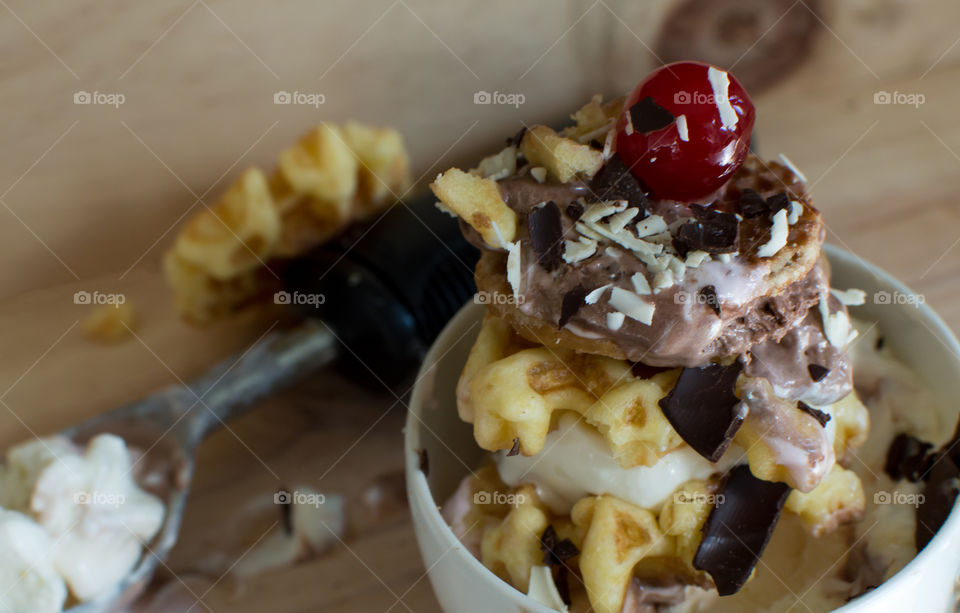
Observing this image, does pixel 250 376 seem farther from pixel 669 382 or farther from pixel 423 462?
pixel 669 382

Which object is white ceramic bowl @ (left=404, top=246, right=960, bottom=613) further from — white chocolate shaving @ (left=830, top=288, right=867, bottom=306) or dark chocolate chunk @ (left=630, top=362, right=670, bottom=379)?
dark chocolate chunk @ (left=630, top=362, right=670, bottom=379)

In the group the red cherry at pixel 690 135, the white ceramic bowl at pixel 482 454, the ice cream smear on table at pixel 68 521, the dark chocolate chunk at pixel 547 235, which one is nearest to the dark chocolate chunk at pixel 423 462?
the white ceramic bowl at pixel 482 454

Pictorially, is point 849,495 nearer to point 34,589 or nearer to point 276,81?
point 34,589

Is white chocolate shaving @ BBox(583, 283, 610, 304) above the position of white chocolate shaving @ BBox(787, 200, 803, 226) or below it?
above

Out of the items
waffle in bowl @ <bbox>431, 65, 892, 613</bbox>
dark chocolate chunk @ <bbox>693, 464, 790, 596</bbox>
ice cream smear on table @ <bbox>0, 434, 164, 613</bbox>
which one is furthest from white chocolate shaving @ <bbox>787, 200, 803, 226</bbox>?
ice cream smear on table @ <bbox>0, 434, 164, 613</bbox>

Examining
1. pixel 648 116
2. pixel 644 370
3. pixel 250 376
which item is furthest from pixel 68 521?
pixel 648 116

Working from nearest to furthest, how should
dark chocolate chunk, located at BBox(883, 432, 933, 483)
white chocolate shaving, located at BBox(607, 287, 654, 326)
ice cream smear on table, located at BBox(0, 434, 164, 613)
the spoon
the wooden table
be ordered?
white chocolate shaving, located at BBox(607, 287, 654, 326) → dark chocolate chunk, located at BBox(883, 432, 933, 483) → ice cream smear on table, located at BBox(0, 434, 164, 613) → the spoon → the wooden table
